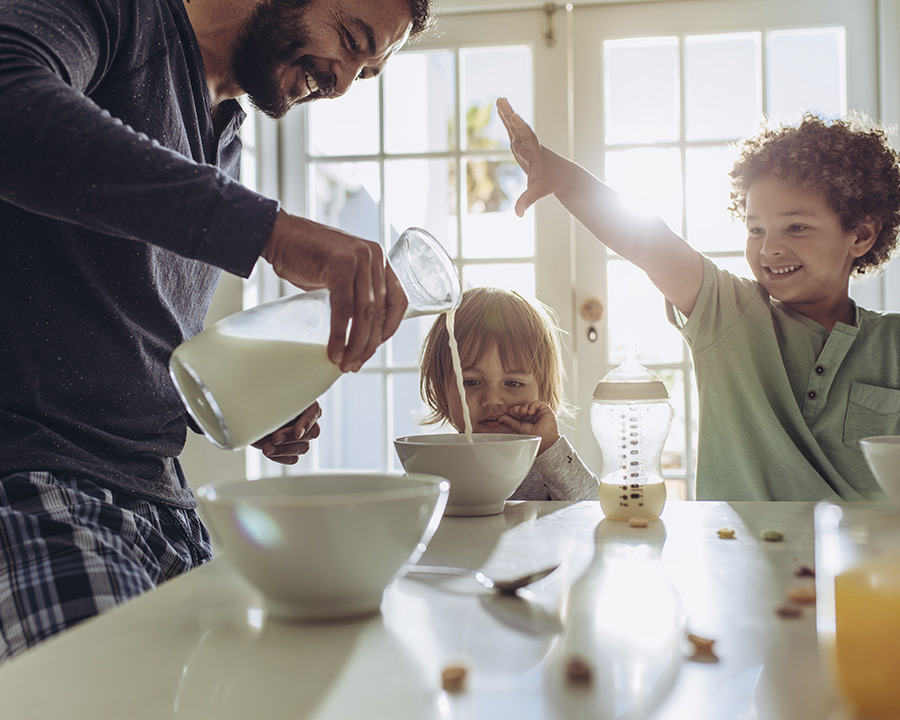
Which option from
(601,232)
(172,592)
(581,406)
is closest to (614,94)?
(581,406)

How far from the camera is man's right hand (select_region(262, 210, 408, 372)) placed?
0.66 meters

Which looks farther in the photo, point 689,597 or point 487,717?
point 689,597

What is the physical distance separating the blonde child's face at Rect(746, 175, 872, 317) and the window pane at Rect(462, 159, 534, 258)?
0.96 metres

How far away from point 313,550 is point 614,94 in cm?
219

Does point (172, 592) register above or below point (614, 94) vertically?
below

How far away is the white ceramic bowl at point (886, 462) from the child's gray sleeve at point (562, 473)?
53cm

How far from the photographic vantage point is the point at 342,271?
0.66m

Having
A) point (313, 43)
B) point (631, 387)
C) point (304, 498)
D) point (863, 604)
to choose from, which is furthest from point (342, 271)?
point (313, 43)

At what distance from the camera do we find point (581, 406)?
91.1 inches

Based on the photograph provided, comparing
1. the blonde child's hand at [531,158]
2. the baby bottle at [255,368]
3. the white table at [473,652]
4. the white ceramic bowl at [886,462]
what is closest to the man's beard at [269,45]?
the blonde child's hand at [531,158]

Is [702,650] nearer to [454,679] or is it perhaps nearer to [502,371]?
[454,679]

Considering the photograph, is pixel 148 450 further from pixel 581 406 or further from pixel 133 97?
pixel 581 406

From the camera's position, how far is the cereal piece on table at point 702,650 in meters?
0.41

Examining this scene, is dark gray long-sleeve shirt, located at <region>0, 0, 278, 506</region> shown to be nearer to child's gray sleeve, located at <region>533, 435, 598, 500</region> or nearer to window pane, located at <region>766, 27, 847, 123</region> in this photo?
child's gray sleeve, located at <region>533, 435, 598, 500</region>
